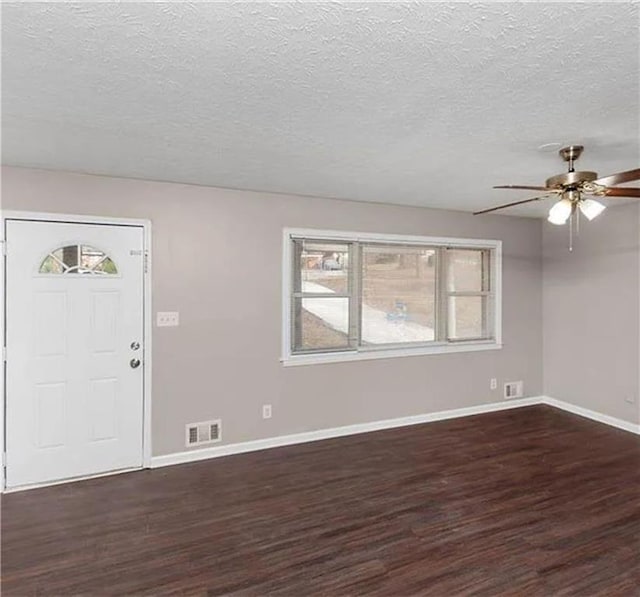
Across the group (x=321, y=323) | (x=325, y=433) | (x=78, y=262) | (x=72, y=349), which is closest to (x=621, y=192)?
(x=321, y=323)

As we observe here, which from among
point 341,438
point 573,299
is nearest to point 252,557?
point 341,438

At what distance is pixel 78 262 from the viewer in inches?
138

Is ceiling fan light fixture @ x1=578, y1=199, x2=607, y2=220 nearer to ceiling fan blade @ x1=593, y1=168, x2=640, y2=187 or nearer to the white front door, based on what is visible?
ceiling fan blade @ x1=593, y1=168, x2=640, y2=187

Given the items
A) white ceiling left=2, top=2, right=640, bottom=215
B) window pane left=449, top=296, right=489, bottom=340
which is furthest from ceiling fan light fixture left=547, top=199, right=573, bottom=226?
window pane left=449, top=296, right=489, bottom=340

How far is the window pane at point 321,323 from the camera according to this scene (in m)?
4.40

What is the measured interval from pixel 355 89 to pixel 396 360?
10.9 feet

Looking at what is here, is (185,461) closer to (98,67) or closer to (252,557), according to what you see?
(252,557)

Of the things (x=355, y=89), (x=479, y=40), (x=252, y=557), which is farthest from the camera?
(x=252, y=557)

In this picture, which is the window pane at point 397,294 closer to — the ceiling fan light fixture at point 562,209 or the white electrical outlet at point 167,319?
the white electrical outlet at point 167,319

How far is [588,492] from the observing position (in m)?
3.29

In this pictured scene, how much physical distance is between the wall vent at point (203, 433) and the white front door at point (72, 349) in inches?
15.8

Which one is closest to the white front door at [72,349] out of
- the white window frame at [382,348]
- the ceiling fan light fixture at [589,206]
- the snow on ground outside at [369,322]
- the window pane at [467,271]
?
the white window frame at [382,348]

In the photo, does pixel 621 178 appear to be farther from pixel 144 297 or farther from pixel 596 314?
pixel 144 297

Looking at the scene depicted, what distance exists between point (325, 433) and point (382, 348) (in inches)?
42.2
